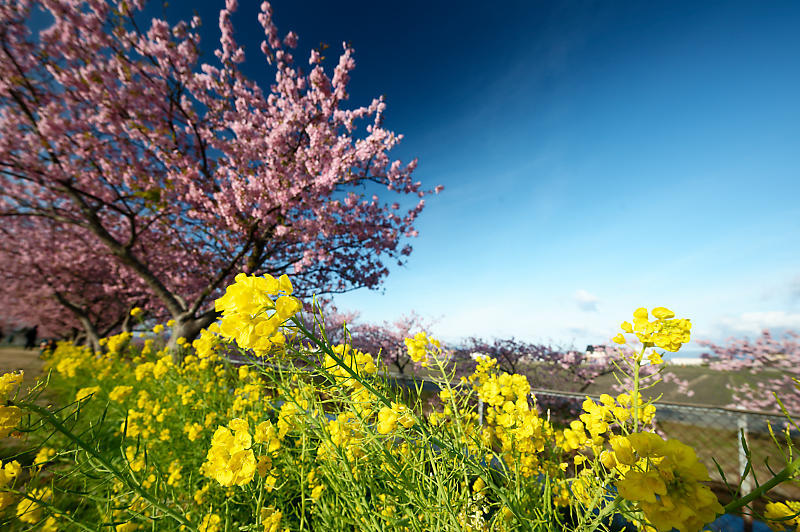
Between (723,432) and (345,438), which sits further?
(723,432)

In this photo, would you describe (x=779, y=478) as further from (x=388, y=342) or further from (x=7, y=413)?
(x=388, y=342)

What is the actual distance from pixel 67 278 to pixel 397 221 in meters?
9.99

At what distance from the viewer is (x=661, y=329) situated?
1144 millimetres

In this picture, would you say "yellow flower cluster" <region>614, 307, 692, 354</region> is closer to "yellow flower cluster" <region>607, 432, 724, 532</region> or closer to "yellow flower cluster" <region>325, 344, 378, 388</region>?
"yellow flower cluster" <region>607, 432, 724, 532</region>

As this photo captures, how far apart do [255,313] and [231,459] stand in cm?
56

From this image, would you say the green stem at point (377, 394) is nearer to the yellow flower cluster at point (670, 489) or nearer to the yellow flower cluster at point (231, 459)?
the yellow flower cluster at point (670, 489)

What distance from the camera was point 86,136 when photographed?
4.71 m

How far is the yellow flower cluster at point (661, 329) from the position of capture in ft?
3.67

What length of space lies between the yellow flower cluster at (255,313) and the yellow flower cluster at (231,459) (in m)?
0.43

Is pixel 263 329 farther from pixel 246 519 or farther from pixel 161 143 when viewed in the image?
pixel 161 143

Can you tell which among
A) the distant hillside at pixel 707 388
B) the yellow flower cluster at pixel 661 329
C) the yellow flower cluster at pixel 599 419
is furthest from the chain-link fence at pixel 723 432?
the yellow flower cluster at pixel 661 329

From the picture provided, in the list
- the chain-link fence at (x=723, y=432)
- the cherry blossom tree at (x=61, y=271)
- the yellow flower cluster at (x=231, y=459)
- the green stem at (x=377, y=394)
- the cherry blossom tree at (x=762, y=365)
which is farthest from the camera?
the cherry blossom tree at (x=61, y=271)

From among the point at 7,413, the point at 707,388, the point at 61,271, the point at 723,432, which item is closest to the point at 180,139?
the point at 7,413

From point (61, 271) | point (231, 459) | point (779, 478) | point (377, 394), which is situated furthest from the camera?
point (61, 271)
